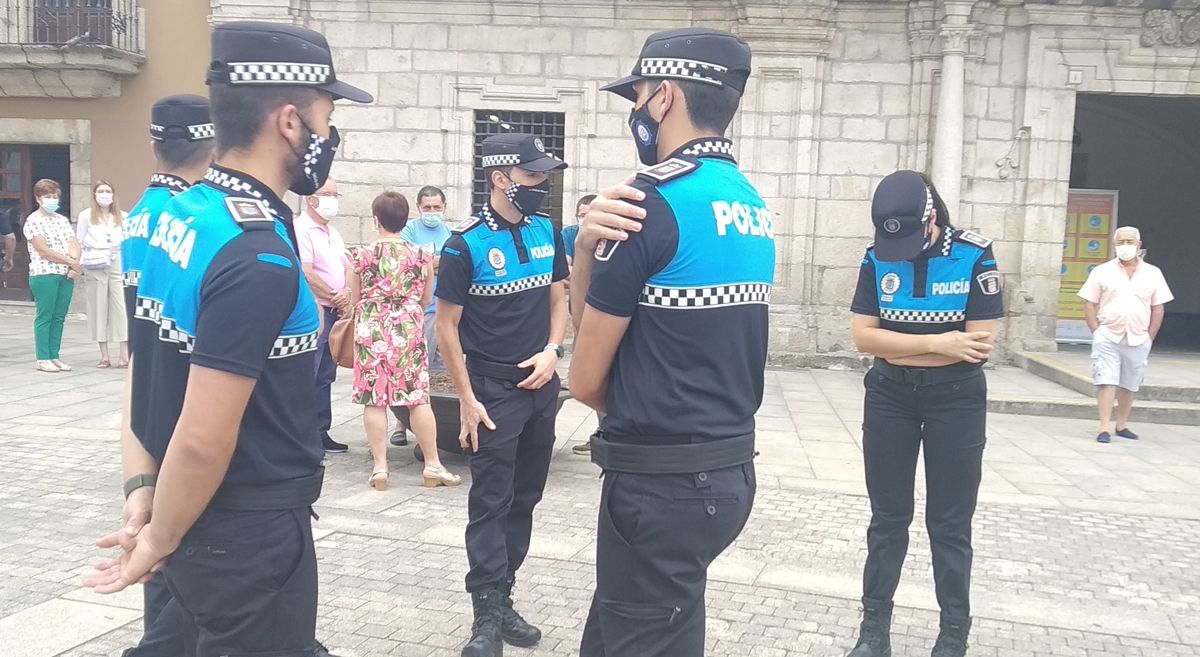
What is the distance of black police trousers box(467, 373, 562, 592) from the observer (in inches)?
154

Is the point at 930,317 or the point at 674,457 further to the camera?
the point at 930,317

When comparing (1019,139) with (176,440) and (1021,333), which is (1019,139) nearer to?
(1021,333)

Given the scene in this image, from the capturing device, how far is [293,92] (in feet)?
6.99

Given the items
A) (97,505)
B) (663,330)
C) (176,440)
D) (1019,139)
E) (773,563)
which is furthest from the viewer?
(1019,139)

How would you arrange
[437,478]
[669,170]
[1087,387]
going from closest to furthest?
1. [669,170]
2. [437,478]
3. [1087,387]

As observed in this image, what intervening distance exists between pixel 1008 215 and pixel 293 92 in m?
12.5

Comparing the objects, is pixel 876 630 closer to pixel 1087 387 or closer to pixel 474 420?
pixel 474 420

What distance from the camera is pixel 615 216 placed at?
2.31 meters

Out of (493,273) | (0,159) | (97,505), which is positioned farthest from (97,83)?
(493,273)

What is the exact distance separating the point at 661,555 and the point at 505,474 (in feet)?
5.66

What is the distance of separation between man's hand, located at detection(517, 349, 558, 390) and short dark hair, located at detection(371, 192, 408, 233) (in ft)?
9.14

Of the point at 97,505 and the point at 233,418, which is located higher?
the point at 233,418

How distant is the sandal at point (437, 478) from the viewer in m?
6.49

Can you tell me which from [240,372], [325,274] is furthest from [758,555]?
[325,274]
